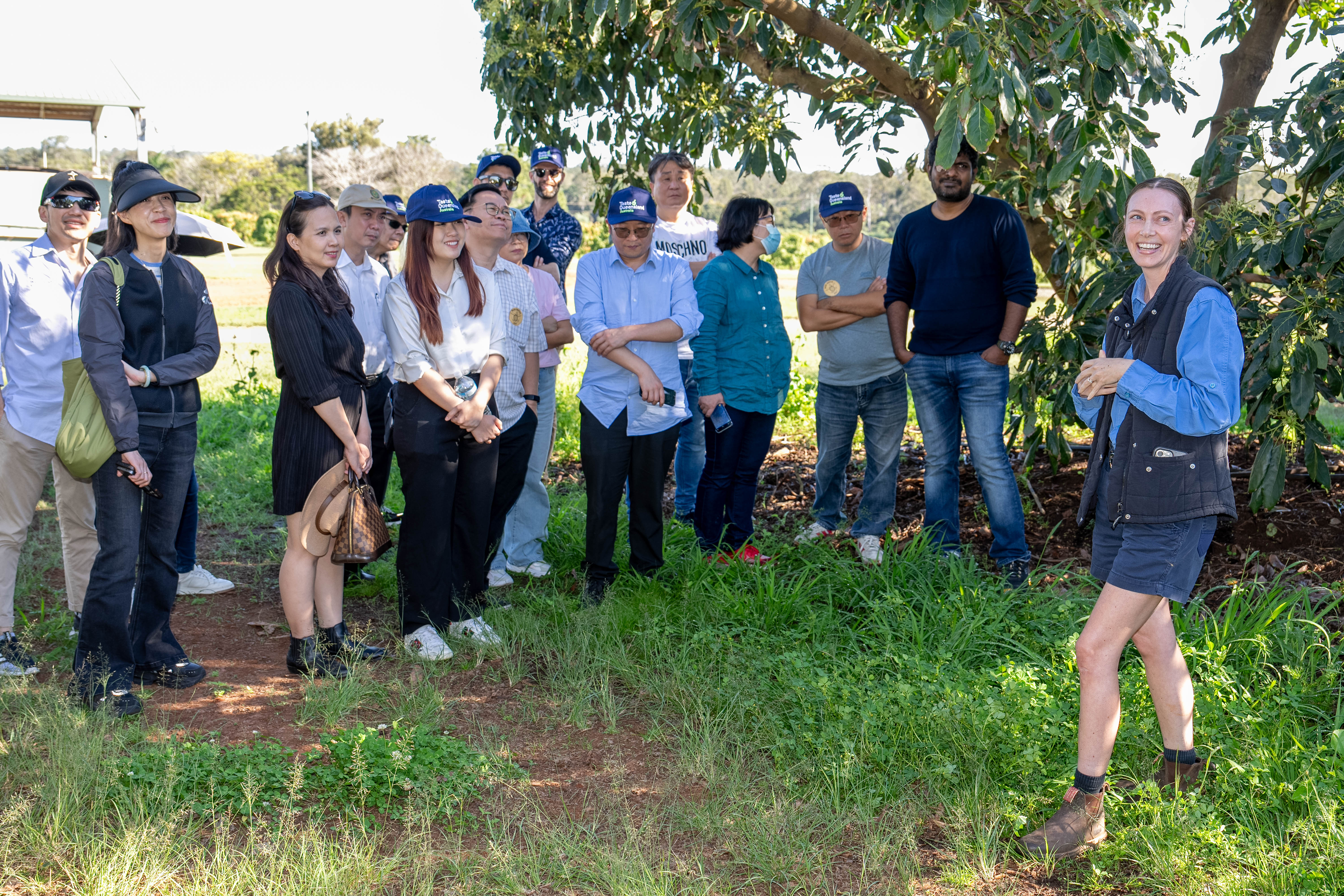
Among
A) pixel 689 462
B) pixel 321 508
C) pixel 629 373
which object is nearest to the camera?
pixel 321 508

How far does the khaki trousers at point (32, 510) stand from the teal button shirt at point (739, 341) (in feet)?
9.41

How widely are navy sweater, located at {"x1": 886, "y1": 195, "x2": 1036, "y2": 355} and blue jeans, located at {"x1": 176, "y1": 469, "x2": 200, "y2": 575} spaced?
12.0 feet

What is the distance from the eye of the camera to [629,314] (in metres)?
5.12

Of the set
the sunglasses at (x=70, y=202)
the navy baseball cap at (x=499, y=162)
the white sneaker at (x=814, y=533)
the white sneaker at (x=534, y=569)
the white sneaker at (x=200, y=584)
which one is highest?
the navy baseball cap at (x=499, y=162)

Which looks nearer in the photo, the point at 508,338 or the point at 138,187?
the point at 138,187

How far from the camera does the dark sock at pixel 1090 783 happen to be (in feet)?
9.96

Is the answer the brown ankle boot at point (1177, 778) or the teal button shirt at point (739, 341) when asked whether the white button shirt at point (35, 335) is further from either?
the brown ankle boot at point (1177, 778)

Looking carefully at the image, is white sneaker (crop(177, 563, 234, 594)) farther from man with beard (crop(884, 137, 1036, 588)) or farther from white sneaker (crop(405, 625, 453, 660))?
man with beard (crop(884, 137, 1036, 588))

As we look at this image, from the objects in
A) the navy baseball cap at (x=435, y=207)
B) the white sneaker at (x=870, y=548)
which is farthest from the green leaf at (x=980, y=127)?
the white sneaker at (x=870, y=548)

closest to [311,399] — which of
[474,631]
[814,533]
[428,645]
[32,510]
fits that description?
[428,645]

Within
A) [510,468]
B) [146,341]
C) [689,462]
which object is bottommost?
[689,462]

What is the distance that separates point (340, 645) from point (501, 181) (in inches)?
100

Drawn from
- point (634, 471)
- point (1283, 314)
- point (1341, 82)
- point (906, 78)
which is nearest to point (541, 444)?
point (634, 471)

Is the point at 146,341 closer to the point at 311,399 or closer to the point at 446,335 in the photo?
the point at 311,399
